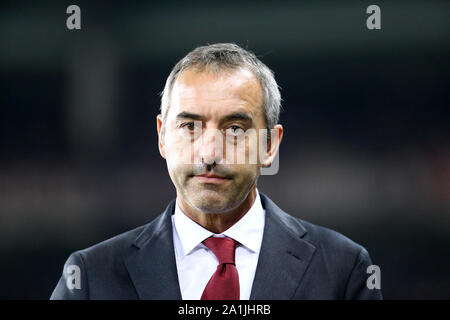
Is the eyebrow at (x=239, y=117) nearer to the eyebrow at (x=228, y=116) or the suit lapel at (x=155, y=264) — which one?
the eyebrow at (x=228, y=116)

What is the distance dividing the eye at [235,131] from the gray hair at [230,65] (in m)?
0.15

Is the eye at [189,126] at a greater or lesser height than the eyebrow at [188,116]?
lesser

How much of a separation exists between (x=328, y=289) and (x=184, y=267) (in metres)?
0.48

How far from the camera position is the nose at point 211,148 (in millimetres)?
1706

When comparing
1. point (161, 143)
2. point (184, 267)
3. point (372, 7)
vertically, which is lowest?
point (184, 267)

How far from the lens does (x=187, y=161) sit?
1742 millimetres

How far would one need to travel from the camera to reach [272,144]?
1.95 meters

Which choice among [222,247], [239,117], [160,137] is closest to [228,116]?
[239,117]

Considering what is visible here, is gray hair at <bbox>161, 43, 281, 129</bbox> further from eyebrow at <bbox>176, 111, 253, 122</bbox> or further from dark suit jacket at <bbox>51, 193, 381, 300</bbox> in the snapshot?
dark suit jacket at <bbox>51, 193, 381, 300</bbox>

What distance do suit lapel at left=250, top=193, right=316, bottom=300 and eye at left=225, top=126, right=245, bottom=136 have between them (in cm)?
33

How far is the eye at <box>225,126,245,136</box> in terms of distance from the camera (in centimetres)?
174

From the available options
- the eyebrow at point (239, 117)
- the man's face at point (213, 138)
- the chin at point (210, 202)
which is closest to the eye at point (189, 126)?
the man's face at point (213, 138)
